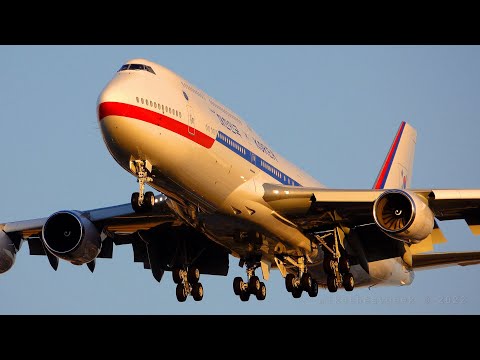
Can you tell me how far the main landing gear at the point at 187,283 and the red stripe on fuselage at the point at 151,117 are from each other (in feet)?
28.1

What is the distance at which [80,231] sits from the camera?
4609 centimetres

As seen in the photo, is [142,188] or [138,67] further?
[138,67]

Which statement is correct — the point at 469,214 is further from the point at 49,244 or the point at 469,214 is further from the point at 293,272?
the point at 49,244

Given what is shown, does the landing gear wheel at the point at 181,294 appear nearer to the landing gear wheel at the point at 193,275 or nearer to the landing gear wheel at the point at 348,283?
the landing gear wheel at the point at 193,275

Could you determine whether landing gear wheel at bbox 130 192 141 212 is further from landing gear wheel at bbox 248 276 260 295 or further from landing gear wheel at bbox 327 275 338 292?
landing gear wheel at bbox 327 275 338 292

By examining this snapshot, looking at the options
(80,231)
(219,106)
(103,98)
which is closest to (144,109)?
(103,98)

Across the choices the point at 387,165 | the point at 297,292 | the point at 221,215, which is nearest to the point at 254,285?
the point at 297,292

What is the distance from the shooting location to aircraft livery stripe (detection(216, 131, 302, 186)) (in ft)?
131

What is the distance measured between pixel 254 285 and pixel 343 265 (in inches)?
149

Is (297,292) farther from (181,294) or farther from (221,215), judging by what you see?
(221,215)

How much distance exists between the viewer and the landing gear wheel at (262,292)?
151 feet

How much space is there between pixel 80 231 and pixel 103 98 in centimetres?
1082

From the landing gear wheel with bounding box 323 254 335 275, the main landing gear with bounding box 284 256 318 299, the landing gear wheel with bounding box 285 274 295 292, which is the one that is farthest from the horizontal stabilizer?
the landing gear wheel with bounding box 285 274 295 292

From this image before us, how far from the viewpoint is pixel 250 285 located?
151ft
